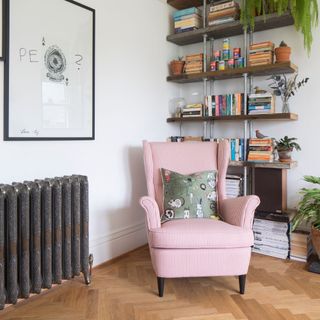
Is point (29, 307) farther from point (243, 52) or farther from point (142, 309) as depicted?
point (243, 52)

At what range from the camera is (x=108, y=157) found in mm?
2635

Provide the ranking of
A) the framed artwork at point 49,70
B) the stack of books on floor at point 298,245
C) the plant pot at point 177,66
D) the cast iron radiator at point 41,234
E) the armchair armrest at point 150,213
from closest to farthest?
the cast iron radiator at point 41,234 < the framed artwork at point 49,70 < the armchair armrest at point 150,213 < the stack of books on floor at point 298,245 < the plant pot at point 177,66

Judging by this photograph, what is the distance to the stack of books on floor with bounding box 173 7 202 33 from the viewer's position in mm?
3135

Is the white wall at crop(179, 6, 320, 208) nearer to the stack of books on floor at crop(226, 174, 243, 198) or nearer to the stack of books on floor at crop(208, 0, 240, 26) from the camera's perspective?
the stack of books on floor at crop(208, 0, 240, 26)

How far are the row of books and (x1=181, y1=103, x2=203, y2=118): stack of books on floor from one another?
0.06m

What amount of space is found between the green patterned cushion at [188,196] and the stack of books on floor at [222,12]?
5.00 ft

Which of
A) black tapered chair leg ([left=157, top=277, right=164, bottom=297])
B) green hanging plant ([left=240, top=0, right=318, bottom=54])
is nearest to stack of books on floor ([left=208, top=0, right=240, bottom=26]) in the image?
green hanging plant ([left=240, top=0, right=318, bottom=54])

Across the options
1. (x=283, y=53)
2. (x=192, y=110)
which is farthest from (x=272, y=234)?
(x=283, y=53)

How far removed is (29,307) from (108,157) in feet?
3.98

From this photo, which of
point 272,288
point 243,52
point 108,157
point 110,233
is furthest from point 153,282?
point 243,52

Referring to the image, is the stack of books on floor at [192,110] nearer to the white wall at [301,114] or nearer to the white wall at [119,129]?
the white wall at [119,129]

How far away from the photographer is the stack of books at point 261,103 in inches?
109

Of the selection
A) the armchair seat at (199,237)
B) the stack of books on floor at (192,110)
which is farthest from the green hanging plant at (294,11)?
the armchair seat at (199,237)

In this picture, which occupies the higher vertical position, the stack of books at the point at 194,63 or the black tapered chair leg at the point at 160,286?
the stack of books at the point at 194,63
